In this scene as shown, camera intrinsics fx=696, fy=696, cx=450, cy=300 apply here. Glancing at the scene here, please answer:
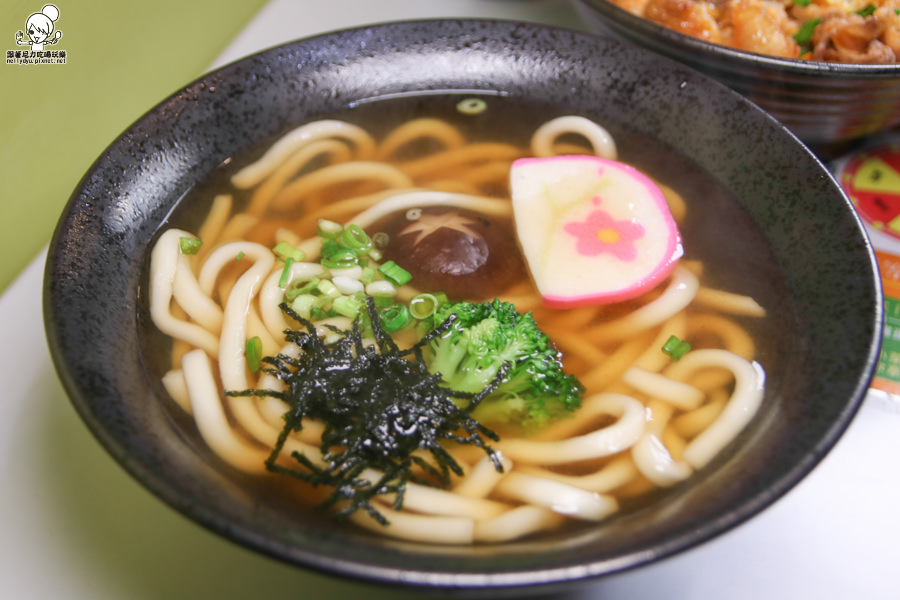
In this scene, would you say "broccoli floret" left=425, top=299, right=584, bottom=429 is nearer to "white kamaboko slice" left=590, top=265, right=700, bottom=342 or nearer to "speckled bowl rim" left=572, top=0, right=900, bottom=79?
"white kamaboko slice" left=590, top=265, right=700, bottom=342

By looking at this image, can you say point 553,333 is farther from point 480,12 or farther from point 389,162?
point 480,12

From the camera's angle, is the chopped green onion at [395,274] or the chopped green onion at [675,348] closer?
the chopped green onion at [675,348]

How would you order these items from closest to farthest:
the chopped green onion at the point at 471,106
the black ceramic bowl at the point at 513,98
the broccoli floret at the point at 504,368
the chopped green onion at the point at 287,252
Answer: the black ceramic bowl at the point at 513,98
the broccoli floret at the point at 504,368
the chopped green onion at the point at 287,252
the chopped green onion at the point at 471,106

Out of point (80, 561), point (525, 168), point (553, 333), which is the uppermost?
point (525, 168)

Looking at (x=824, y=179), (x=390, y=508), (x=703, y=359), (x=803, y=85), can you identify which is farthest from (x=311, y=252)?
(x=803, y=85)

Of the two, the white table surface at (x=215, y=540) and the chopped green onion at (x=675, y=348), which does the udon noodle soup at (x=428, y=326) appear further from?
the white table surface at (x=215, y=540)
